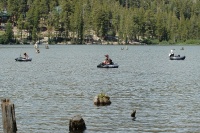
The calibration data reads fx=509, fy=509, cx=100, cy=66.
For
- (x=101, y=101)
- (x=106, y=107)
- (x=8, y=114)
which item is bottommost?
(x=106, y=107)

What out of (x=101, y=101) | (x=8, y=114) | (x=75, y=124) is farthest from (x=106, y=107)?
(x=8, y=114)

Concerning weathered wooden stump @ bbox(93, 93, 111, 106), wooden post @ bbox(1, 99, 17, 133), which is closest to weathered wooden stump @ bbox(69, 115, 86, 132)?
wooden post @ bbox(1, 99, 17, 133)

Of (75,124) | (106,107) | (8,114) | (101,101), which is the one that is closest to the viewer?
(8,114)

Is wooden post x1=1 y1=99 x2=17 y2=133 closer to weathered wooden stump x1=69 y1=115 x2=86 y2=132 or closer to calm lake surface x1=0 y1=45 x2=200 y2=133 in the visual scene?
calm lake surface x1=0 y1=45 x2=200 y2=133

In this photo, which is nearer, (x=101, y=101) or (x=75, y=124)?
(x=75, y=124)

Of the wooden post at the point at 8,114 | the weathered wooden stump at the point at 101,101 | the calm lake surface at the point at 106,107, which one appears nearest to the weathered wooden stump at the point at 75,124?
the calm lake surface at the point at 106,107

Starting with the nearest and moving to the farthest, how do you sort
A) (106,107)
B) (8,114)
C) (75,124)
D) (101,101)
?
(8,114)
(75,124)
(106,107)
(101,101)

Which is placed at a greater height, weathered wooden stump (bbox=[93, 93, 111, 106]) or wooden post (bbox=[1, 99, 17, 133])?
wooden post (bbox=[1, 99, 17, 133])

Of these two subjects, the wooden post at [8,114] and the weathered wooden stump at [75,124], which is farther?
the weathered wooden stump at [75,124]

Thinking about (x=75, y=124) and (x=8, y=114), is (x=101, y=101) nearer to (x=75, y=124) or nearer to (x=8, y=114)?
(x=75, y=124)

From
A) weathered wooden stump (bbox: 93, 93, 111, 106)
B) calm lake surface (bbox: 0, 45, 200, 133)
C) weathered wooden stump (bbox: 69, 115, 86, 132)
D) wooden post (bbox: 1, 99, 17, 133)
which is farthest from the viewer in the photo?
weathered wooden stump (bbox: 93, 93, 111, 106)

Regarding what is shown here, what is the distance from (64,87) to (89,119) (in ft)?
68.1

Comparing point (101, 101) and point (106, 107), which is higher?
point (101, 101)

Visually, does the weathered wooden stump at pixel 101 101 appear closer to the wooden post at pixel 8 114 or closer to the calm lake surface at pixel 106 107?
the calm lake surface at pixel 106 107
